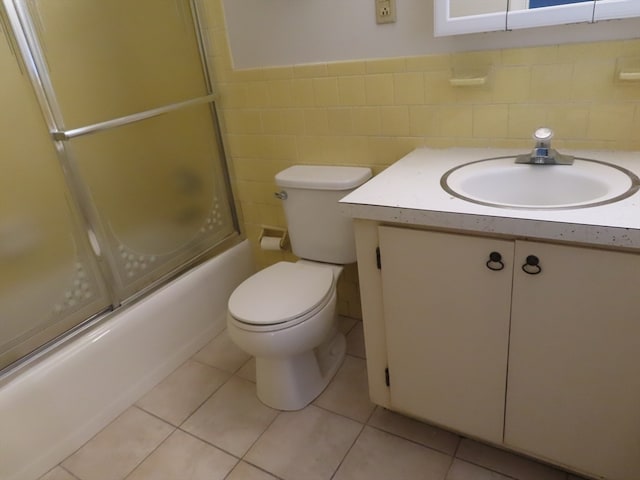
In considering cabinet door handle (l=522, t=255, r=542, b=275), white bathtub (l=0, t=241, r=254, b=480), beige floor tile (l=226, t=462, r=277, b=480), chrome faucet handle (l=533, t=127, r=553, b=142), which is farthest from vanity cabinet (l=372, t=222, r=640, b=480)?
white bathtub (l=0, t=241, r=254, b=480)

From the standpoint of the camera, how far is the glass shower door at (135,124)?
A: 4.91 ft

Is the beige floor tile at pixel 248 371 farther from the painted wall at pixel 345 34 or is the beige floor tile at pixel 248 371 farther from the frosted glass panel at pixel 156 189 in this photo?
the painted wall at pixel 345 34

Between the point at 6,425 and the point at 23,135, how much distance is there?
886 mm

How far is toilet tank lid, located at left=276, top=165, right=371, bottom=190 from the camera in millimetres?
1666

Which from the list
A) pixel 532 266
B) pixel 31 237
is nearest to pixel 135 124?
pixel 31 237

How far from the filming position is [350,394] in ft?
5.59

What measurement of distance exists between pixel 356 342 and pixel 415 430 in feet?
1.71

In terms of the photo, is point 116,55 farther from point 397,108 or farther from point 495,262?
point 495,262

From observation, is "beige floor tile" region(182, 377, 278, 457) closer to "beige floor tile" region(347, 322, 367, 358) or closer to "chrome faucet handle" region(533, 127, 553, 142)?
"beige floor tile" region(347, 322, 367, 358)

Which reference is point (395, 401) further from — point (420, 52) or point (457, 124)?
point (420, 52)

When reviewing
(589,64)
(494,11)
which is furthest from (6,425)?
(589,64)

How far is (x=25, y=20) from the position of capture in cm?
136

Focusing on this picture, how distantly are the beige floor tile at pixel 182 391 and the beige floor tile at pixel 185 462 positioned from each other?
0.12 meters

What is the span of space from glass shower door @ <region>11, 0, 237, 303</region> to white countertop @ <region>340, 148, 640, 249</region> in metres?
0.96
